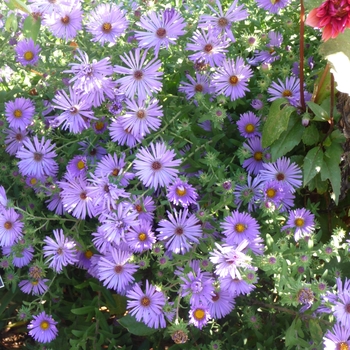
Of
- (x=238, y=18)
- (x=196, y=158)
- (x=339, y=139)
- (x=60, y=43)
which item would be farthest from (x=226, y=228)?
(x=60, y=43)

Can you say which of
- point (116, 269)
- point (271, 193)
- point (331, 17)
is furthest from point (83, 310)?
point (331, 17)

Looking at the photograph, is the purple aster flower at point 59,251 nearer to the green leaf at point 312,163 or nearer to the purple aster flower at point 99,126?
the purple aster flower at point 99,126

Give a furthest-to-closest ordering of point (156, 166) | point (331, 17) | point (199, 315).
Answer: point (156, 166)
point (199, 315)
point (331, 17)

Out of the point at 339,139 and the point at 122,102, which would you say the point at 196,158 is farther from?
the point at 339,139

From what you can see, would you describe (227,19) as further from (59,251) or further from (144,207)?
(59,251)

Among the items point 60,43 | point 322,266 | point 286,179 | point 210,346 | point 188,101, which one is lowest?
point 210,346
